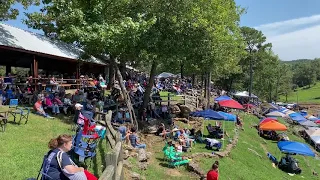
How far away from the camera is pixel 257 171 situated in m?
17.3

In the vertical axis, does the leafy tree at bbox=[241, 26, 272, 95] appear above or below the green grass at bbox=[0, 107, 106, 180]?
above

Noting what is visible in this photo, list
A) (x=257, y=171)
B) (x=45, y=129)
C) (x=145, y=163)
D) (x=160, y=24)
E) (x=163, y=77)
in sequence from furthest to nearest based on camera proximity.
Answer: (x=163, y=77), (x=160, y=24), (x=257, y=171), (x=45, y=129), (x=145, y=163)

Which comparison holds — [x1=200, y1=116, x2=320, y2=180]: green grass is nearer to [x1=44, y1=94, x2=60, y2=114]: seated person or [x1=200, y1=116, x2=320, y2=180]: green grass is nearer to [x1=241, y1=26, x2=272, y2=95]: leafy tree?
[x1=44, y1=94, x2=60, y2=114]: seated person

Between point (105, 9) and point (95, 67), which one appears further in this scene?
point (95, 67)

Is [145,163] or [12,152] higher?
[12,152]

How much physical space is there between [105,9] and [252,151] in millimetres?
12943

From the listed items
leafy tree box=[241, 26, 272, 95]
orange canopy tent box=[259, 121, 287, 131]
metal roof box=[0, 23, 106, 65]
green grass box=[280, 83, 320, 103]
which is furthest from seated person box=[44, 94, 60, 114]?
green grass box=[280, 83, 320, 103]

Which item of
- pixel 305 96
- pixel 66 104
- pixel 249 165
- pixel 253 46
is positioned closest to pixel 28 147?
pixel 66 104

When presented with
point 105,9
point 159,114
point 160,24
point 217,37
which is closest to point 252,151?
point 159,114

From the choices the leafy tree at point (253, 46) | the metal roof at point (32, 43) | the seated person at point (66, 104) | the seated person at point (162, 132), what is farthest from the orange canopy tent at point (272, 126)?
the leafy tree at point (253, 46)

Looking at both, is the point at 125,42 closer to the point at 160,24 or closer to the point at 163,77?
the point at 160,24

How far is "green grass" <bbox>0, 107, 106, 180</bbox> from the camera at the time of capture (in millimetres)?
9008

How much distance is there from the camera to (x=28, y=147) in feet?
36.8

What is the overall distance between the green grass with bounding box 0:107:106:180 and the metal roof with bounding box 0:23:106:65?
6740 millimetres
